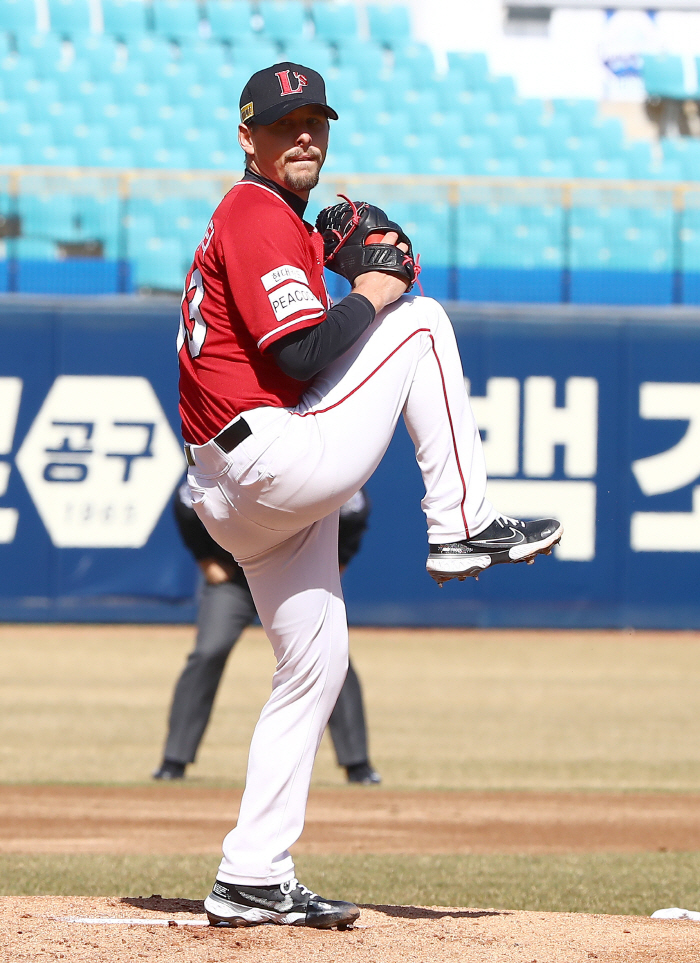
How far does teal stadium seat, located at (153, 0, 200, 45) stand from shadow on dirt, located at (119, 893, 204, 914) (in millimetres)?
17469

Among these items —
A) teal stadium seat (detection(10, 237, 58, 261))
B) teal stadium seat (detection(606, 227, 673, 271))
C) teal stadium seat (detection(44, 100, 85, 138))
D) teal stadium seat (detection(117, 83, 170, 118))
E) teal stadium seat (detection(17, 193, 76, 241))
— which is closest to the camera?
teal stadium seat (detection(17, 193, 76, 241))

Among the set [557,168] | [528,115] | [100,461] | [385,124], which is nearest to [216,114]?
[385,124]

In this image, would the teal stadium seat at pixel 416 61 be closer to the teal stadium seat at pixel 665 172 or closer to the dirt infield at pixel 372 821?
the teal stadium seat at pixel 665 172

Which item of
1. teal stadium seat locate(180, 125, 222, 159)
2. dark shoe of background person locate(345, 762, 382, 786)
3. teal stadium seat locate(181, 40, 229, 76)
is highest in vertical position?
teal stadium seat locate(181, 40, 229, 76)

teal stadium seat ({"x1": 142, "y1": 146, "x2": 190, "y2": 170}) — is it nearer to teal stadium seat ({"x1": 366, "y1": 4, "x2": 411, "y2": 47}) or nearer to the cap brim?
teal stadium seat ({"x1": 366, "y1": 4, "x2": 411, "y2": 47})

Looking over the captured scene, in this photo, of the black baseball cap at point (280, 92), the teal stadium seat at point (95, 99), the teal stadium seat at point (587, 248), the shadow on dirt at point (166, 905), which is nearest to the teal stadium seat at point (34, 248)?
the teal stadium seat at point (95, 99)

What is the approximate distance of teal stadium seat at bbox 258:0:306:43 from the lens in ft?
66.5

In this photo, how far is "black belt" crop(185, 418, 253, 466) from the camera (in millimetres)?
3410

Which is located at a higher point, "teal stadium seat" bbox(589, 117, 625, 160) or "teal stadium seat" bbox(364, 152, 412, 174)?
"teal stadium seat" bbox(589, 117, 625, 160)

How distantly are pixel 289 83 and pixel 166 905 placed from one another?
2201 mm

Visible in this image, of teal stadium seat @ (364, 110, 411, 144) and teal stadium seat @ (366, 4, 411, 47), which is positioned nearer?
teal stadium seat @ (364, 110, 411, 144)

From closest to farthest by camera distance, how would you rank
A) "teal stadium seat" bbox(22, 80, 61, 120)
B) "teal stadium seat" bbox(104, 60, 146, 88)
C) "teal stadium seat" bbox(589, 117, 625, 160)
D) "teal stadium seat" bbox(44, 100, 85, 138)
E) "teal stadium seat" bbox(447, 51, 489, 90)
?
"teal stadium seat" bbox(44, 100, 85, 138) < "teal stadium seat" bbox(22, 80, 61, 120) < "teal stadium seat" bbox(104, 60, 146, 88) < "teal stadium seat" bbox(589, 117, 625, 160) < "teal stadium seat" bbox(447, 51, 489, 90)

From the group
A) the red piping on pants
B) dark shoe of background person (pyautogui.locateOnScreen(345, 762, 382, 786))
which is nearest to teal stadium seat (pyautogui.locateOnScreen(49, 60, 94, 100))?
dark shoe of background person (pyautogui.locateOnScreen(345, 762, 382, 786))

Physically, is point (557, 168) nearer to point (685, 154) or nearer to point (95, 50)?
point (685, 154)
